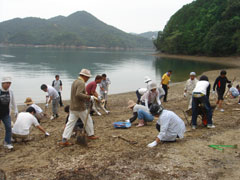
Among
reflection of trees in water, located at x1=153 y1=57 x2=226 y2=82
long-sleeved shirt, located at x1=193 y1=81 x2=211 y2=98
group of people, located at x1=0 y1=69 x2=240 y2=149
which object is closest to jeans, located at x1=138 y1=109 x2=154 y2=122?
group of people, located at x1=0 y1=69 x2=240 y2=149

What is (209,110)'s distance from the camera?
6637 mm

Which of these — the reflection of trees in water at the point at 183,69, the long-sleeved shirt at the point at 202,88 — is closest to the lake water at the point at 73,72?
the reflection of trees in water at the point at 183,69

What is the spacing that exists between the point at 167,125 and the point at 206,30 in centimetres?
8061

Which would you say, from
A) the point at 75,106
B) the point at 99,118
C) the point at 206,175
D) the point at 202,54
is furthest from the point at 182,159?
the point at 202,54

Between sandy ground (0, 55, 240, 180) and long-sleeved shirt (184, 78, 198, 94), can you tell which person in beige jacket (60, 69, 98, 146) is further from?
long-sleeved shirt (184, 78, 198, 94)

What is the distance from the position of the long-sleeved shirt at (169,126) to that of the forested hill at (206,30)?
58735mm

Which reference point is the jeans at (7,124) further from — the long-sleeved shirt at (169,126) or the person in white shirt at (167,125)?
the long-sleeved shirt at (169,126)

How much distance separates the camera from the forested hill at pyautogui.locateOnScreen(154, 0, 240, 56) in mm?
61706

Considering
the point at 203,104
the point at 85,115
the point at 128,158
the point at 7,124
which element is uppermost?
the point at 203,104

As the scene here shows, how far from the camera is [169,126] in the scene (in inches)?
214

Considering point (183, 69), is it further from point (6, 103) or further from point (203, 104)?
point (6, 103)

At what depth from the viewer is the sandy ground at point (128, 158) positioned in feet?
13.9

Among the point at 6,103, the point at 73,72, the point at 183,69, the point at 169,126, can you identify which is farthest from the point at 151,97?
the point at 183,69

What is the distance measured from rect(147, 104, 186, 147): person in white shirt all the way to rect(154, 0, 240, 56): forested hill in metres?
58.8
